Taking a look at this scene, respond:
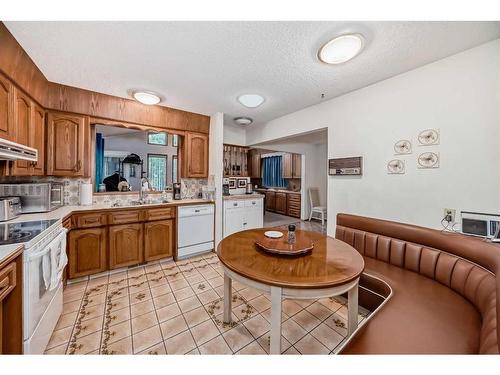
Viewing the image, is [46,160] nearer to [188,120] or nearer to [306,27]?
[188,120]

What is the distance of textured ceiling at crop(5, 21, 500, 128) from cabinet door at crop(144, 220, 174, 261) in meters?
1.79

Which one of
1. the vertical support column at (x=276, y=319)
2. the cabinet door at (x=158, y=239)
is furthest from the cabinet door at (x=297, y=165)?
the vertical support column at (x=276, y=319)

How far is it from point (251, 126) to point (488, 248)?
3.77 metres

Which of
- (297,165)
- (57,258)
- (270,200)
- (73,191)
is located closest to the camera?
(57,258)

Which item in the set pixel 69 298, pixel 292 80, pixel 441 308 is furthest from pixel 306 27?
pixel 69 298

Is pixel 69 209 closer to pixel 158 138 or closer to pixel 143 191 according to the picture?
pixel 143 191

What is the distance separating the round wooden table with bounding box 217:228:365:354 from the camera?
1.09 meters

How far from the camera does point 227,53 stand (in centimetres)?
175

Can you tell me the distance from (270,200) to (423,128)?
215 inches

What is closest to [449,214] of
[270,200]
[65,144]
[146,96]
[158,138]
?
[146,96]

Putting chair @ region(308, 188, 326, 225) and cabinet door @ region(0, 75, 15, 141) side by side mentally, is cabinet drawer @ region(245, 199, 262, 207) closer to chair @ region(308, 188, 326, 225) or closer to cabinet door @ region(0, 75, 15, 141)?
chair @ region(308, 188, 326, 225)

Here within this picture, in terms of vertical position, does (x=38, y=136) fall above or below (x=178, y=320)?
above

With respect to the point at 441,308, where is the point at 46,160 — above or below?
above

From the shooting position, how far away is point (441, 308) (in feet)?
4.09
